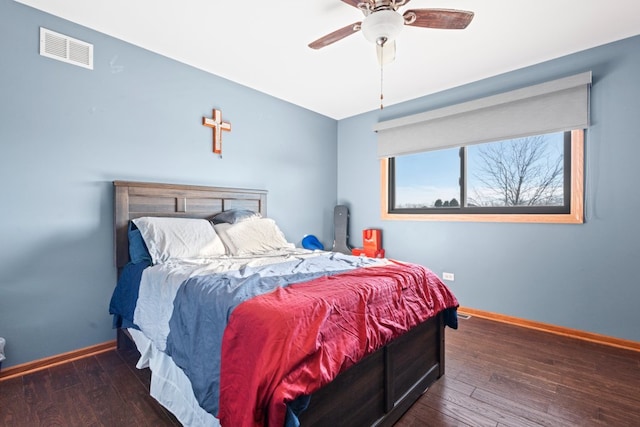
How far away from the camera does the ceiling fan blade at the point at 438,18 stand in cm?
165

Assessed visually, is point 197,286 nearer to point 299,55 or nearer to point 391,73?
point 299,55

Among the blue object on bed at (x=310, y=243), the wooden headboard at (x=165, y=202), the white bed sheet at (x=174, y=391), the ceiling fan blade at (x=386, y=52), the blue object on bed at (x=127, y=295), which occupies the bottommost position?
the white bed sheet at (x=174, y=391)

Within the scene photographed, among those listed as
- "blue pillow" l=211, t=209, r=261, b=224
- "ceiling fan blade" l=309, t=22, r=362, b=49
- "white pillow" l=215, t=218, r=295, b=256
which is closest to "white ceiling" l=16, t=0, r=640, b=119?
"ceiling fan blade" l=309, t=22, r=362, b=49

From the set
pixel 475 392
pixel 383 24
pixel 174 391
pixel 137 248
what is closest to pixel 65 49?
pixel 137 248

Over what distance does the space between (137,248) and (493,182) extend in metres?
3.39

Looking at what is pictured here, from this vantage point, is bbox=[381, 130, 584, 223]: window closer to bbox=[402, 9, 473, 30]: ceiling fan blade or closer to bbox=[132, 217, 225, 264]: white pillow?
bbox=[402, 9, 473, 30]: ceiling fan blade

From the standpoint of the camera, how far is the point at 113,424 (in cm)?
150

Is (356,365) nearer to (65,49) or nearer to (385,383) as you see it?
(385,383)

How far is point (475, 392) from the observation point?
179cm

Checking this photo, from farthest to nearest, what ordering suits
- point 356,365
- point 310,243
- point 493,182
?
point 310,243, point 493,182, point 356,365

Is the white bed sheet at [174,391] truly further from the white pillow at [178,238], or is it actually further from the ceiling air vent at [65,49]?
the ceiling air vent at [65,49]

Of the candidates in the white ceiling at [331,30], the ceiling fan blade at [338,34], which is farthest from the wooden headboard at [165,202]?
the ceiling fan blade at [338,34]

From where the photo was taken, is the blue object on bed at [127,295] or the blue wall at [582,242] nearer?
the blue object on bed at [127,295]

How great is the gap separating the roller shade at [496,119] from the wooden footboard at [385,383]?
6.60 ft
